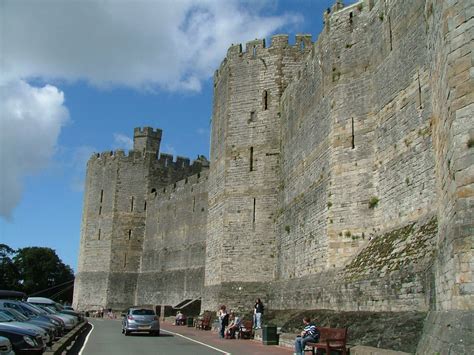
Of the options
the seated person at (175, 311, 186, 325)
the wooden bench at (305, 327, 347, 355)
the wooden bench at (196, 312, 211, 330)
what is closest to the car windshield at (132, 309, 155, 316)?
the wooden bench at (196, 312, 211, 330)

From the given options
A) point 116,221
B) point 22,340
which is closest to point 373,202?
point 22,340

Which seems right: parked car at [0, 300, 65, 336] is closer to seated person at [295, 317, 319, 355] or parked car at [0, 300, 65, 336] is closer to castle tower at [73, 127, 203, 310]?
seated person at [295, 317, 319, 355]

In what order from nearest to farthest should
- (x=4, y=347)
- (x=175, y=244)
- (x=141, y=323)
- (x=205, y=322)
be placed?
(x=4, y=347)
(x=141, y=323)
(x=205, y=322)
(x=175, y=244)

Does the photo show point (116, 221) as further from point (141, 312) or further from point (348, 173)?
point (348, 173)

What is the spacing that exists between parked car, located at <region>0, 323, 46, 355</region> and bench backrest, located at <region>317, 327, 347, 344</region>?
5.24 metres

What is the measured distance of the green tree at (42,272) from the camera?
67875 millimetres

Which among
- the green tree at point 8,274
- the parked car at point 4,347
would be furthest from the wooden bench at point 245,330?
the green tree at point 8,274

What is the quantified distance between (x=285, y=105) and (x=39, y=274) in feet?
173

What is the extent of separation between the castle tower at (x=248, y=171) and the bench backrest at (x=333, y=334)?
11928mm

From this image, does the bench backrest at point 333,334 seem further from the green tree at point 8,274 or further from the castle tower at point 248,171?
the green tree at point 8,274

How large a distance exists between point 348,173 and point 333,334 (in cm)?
622

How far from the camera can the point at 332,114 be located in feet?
57.5

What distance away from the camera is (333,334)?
36.9 feet

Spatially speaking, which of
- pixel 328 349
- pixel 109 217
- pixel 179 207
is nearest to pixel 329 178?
pixel 328 349
